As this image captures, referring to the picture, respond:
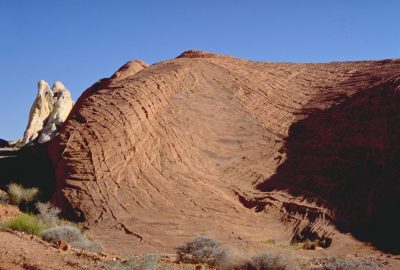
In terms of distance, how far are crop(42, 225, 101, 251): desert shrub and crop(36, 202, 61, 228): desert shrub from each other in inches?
62.0

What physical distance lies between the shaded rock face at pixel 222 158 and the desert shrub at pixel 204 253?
1.92 metres

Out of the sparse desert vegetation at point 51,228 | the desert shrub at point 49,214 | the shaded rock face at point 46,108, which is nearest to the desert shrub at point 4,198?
the desert shrub at point 49,214

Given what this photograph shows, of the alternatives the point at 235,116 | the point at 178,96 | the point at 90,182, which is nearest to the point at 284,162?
the point at 235,116

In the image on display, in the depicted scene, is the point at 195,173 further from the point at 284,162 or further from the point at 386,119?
the point at 386,119

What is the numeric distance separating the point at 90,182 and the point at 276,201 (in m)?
5.59

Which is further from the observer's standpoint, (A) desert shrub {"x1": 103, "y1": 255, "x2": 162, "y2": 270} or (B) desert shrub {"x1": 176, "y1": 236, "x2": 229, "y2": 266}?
(B) desert shrub {"x1": 176, "y1": 236, "x2": 229, "y2": 266}

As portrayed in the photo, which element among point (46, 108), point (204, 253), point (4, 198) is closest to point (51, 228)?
point (204, 253)

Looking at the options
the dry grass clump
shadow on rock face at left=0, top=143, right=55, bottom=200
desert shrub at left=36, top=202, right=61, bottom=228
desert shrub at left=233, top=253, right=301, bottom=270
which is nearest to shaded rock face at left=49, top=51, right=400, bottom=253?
desert shrub at left=36, top=202, right=61, bottom=228

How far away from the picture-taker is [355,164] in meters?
16.8

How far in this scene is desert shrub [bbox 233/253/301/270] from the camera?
29.6 ft

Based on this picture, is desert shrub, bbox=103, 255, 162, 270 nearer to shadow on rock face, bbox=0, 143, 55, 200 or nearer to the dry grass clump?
the dry grass clump

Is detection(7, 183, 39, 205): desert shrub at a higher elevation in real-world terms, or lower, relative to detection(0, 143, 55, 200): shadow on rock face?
lower

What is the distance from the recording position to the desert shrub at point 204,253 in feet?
31.8

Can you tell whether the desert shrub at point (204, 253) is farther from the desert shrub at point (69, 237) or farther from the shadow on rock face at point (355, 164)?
the shadow on rock face at point (355, 164)
